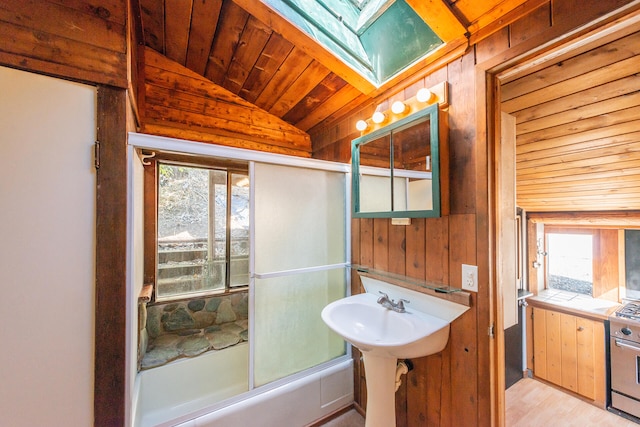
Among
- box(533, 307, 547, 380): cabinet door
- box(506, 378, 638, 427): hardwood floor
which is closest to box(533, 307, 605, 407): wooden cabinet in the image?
box(533, 307, 547, 380): cabinet door

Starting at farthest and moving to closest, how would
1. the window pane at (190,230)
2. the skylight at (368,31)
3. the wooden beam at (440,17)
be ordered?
the window pane at (190,230), the skylight at (368,31), the wooden beam at (440,17)

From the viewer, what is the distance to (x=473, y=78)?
3.85ft

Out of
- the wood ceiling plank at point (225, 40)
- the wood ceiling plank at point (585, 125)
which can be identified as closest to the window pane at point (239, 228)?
the wood ceiling plank at point (225, 40)

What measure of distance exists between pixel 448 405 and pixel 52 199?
2.07m

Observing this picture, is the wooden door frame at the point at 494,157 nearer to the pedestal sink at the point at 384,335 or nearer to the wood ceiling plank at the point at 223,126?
the pedestal sink at the point at 384,335

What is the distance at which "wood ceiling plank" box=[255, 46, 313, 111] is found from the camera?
1.62 m

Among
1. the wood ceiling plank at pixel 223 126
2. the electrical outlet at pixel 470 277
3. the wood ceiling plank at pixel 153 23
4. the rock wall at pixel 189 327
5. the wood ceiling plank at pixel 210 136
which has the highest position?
the wood ceiling plank at pixel 153 23

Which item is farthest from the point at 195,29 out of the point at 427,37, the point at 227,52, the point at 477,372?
the point at 477,372

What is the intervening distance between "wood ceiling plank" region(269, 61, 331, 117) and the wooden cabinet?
122 inches

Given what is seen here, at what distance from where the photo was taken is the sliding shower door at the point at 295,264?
158cm

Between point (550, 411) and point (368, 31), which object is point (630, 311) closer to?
point (550, 411)

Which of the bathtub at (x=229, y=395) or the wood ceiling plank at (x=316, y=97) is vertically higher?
the wood ceiling plank at (x=316, y=97)

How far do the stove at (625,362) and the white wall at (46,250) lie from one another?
3.65 m

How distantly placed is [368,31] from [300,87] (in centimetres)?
59
